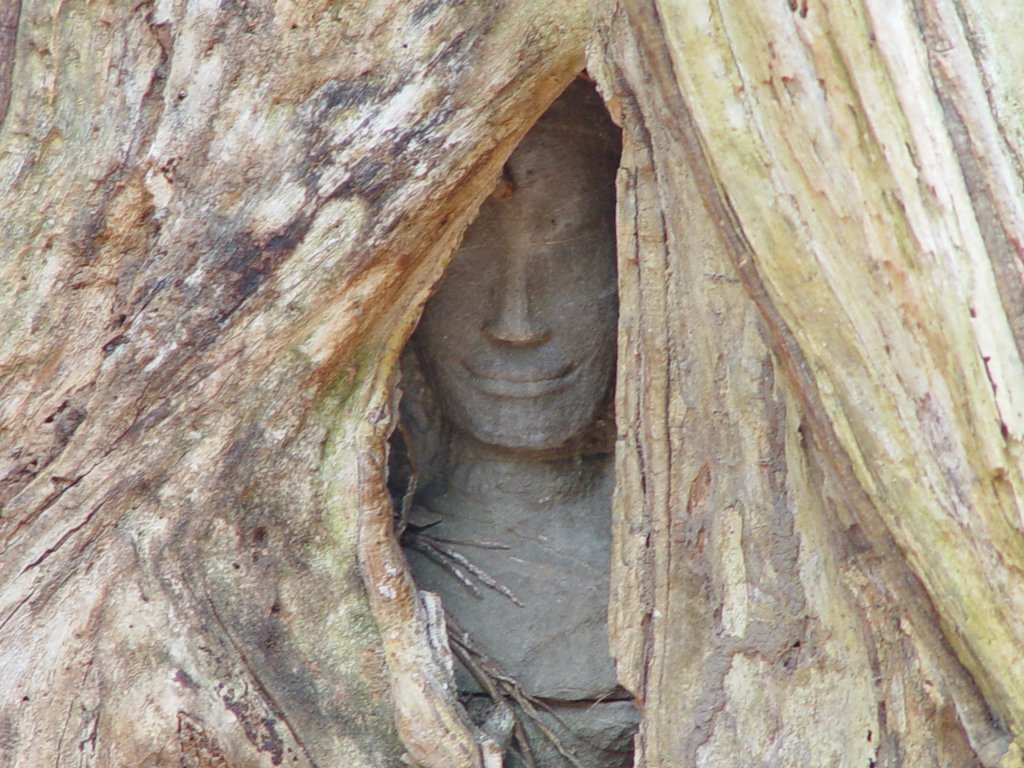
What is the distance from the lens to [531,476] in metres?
1.28

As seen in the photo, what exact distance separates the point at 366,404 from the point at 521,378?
7.3 inches

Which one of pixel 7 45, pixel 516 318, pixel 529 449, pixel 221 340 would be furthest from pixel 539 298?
pixel 7 45

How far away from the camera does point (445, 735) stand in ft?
3.44

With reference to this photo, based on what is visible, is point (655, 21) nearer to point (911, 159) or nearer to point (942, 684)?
point (911, 159)

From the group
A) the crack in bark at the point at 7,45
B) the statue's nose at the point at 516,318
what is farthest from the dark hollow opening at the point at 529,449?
the crack in bark at the point at 7,45

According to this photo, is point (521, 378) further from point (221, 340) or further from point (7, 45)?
point (7, 45)

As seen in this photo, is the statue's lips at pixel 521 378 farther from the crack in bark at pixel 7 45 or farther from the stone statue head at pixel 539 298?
the crack in bark at pixel 7 45

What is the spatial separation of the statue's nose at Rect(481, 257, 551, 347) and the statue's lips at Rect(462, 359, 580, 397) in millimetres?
32

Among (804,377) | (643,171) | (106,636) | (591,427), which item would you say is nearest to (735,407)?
(804,377)

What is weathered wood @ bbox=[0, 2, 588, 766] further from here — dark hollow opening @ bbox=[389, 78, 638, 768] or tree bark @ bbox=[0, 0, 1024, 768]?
dark hollow opening @ bbox=[389, 78, 638, 768]

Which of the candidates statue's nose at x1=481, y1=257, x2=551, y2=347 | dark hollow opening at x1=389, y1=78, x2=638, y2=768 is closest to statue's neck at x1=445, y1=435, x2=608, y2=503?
dark hollow opening at x1=389, y1=78, x2=638, y2=768

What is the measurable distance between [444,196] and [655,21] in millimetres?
194

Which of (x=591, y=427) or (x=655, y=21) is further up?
(x=655, y=21)

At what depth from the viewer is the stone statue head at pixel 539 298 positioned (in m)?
1.13
